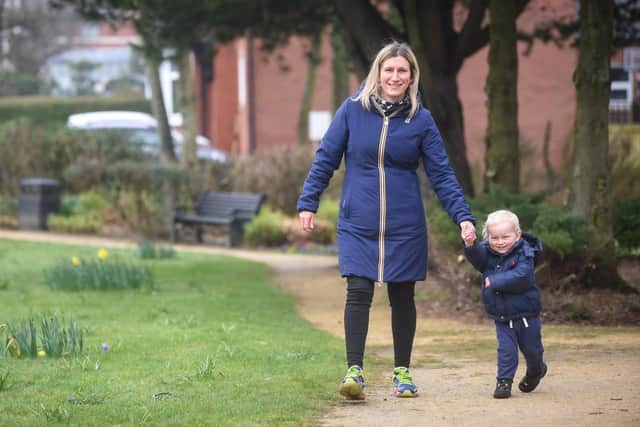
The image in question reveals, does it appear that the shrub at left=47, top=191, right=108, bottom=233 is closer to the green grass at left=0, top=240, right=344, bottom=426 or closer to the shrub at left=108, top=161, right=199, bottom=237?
the shrub at left=108, top=161, right=199, bottom=237

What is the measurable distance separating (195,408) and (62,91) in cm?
5470

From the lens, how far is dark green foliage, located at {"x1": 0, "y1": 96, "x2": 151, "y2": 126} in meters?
44.0

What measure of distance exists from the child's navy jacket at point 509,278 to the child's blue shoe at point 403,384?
54 centimetres

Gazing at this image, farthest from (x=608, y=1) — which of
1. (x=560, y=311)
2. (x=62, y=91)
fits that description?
(x=62, y=91)

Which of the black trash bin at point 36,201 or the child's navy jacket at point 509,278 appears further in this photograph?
the black trash bin at point 36,201

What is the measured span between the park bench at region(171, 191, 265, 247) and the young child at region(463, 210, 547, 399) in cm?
1290

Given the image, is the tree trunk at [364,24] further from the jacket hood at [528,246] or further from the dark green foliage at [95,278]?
the jacket hood at [528,246]

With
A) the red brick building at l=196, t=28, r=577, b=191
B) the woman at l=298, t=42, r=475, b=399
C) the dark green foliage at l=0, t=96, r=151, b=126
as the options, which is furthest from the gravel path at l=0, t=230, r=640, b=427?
the dark green foliage at l=0, t=96, r=151, b=126

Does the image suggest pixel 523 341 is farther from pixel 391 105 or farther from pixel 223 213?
pixel 223 213

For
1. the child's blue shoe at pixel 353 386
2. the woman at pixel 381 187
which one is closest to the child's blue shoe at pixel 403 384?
the woman at pixel 381 187

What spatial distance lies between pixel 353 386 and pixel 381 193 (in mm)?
983

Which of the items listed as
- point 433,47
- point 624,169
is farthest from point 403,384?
point 624,169

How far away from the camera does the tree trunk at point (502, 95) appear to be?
10969 millimetres

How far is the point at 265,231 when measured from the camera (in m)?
19.0
